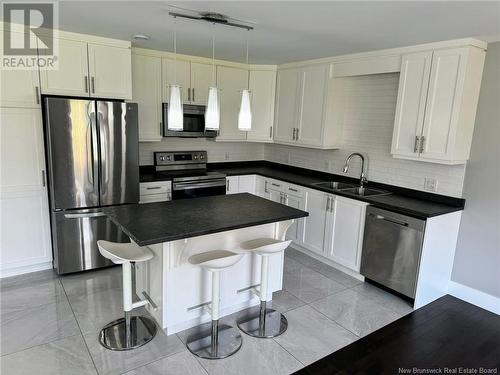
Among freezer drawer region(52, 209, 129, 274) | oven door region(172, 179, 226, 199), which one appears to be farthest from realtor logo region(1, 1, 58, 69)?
oven door region(172, 179, 226, 199)

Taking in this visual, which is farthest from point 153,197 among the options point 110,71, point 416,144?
point 416,144

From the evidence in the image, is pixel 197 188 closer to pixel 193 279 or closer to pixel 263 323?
pixel 193 279

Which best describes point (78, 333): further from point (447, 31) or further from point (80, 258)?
point (447, 31)

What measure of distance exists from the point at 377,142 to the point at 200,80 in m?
2.43

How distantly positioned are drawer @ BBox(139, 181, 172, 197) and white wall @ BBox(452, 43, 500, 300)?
3259mm

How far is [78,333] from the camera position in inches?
105

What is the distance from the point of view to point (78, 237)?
355 centimetres

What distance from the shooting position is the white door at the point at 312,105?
4.35 meters

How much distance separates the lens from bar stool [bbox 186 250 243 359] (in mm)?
2422

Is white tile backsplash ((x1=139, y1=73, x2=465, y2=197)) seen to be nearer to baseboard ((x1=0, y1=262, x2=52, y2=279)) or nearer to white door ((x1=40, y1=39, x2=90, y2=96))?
white door ((x1=40, y1=39, x2=90, y2=96))

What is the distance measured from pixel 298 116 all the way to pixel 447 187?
2053mm

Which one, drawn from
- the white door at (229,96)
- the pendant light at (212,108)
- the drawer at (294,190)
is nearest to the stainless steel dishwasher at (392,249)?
the drawer at (294,190)

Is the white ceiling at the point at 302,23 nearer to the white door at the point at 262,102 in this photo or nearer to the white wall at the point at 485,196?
the white wall at the point at 485,196

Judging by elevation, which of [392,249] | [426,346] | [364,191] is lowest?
[426,346]
